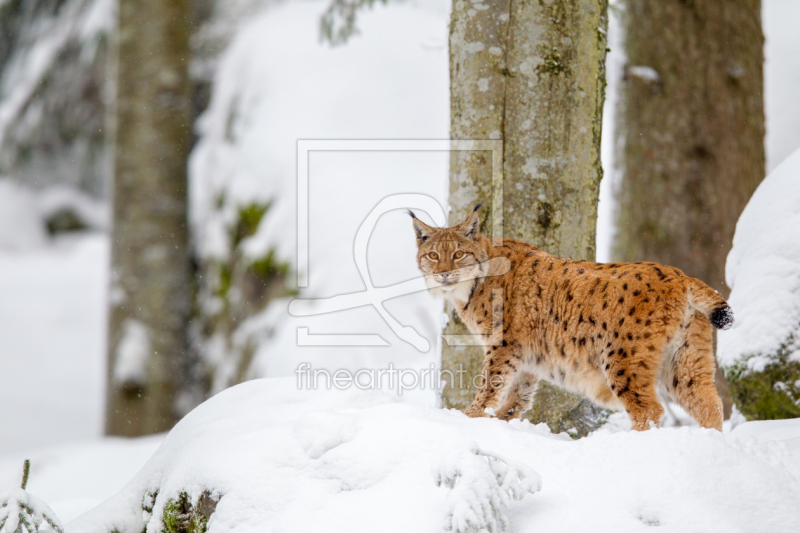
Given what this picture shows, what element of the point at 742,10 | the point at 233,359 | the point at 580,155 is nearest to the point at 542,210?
the point at 580,155

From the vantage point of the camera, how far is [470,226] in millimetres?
3650

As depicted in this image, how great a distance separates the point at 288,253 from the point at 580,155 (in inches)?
173

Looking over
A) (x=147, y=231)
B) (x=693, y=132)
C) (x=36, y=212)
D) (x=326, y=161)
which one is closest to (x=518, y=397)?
(x=693, y=132)

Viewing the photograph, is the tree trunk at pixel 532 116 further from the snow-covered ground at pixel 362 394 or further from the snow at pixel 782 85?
the snow at pixel 782 85

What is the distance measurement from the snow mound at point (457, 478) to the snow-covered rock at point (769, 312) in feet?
3.30

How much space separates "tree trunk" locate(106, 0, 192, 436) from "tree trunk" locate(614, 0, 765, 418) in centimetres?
539

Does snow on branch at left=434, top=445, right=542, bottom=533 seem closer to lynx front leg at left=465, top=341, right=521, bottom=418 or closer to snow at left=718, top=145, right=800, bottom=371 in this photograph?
lynx front leg at left=465, top=341, right=521, bottom=418

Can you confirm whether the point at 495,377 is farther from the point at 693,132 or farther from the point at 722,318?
the point at 693,132

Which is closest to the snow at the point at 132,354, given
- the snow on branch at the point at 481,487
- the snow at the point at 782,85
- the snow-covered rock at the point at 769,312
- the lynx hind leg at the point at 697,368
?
the snow-covered rock at the point at 769,312

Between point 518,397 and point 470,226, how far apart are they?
991 millimetres

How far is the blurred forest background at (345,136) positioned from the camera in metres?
3.79

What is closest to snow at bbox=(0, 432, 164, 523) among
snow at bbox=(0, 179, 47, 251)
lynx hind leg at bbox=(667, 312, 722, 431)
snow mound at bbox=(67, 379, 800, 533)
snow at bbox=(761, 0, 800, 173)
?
snow mound at bbox=(67, 379, 800, 533)

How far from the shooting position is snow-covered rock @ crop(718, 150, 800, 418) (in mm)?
3656

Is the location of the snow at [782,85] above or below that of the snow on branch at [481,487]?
above
